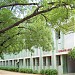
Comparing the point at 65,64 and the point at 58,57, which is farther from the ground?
the point at 58,57

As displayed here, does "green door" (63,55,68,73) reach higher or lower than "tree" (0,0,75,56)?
lower

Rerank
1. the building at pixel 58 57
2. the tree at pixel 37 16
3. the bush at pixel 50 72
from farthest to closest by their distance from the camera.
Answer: the bush at pixel 50 72 < the building at pixel 58 57 < the tree at pixel 37 16

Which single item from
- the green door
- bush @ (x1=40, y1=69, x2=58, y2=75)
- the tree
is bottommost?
bush @ (x1=40, y1=69, x2=58, y2=75)

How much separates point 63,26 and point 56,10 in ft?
7.90

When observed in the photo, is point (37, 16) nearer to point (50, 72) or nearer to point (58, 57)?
point (50, 72)

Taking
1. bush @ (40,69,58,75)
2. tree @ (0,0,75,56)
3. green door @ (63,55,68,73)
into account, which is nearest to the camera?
tree @ (0,0,75,56)

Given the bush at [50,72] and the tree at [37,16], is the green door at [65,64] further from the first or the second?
the tree at [37,16]

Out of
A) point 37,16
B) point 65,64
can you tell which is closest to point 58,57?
point 65,64

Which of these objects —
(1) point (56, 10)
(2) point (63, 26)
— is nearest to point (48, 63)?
(2) point (63, 26)

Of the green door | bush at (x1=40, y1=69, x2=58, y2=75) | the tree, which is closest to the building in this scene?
the green door

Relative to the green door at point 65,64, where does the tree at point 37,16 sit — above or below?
above

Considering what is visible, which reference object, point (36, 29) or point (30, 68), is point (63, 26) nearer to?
point (36, 29)

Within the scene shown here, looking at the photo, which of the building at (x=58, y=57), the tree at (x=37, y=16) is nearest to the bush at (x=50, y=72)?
the building at (x=58, y=57)

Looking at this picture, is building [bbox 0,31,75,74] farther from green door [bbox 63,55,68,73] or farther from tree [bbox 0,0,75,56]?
tree [bbox 0,0,75,56]
